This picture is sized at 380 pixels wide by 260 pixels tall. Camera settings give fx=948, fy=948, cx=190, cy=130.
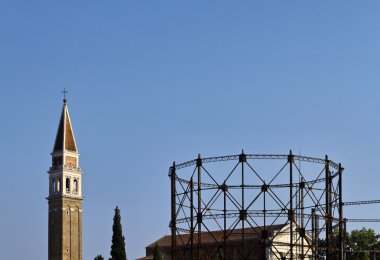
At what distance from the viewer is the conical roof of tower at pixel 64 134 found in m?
113

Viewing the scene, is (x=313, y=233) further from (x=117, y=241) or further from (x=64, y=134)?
(x=64, y=134)

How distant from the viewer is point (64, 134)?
11275 centimetres

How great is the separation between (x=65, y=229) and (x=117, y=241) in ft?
135

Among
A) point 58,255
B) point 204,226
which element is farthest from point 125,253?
point 58,255

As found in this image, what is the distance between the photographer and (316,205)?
49.1 metres

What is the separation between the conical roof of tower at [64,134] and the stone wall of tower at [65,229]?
6278mm

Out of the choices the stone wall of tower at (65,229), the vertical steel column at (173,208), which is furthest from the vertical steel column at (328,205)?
the stone wall of tower at (65,229)

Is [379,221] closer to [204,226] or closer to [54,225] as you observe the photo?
[204,226]

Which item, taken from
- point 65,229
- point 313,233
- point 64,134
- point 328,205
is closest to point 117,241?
point 313,233

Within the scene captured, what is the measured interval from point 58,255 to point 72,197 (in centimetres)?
717

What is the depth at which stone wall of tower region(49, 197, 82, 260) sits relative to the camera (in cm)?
11094


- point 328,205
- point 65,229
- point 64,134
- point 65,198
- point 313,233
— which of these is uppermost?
point 64,134

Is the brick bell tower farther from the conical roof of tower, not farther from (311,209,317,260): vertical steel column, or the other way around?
(311,209,317,260): vertical steel column

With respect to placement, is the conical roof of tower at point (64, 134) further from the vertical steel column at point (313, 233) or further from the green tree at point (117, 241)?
the vertical steel column at point (313, 233)
